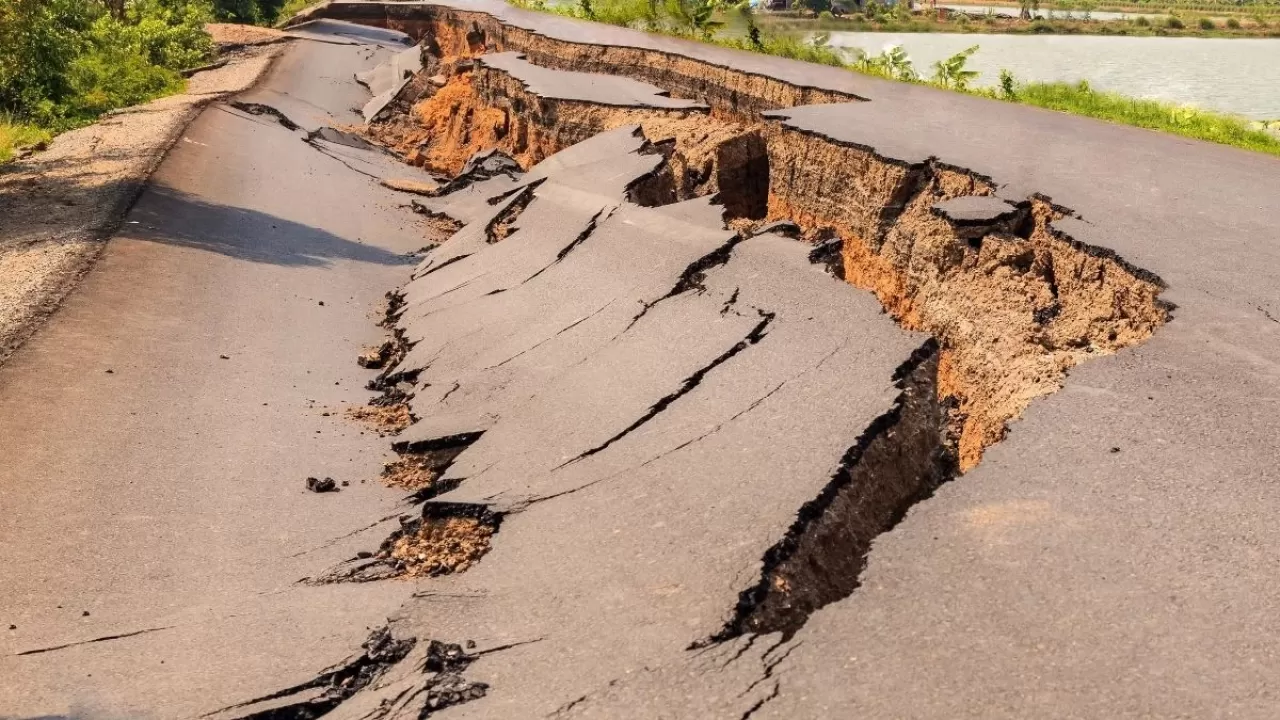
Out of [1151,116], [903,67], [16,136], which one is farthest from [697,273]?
[16,136]

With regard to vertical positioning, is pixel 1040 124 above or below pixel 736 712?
above

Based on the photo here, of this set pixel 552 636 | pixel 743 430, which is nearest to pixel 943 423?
pixel 743 430

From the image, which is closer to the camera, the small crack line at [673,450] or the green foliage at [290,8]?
the small crack line at [673,450]

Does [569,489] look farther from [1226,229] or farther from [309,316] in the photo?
[309,316]

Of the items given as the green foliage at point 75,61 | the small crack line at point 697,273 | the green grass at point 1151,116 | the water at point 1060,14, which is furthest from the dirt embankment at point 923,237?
the water at point 1060,14

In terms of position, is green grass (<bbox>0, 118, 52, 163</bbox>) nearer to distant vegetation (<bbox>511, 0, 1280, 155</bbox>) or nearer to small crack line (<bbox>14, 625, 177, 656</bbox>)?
distant vegetation (<bbox>511, 0, 1280, 155</bbox>)

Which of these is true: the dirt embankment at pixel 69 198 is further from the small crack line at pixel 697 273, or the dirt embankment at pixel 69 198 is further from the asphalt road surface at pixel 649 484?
the small crack line at pixel 697 273

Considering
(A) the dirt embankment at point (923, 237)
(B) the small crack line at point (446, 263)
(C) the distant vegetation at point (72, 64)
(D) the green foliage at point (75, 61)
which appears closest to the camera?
(A) the dirt embankment at point (923, 237)
